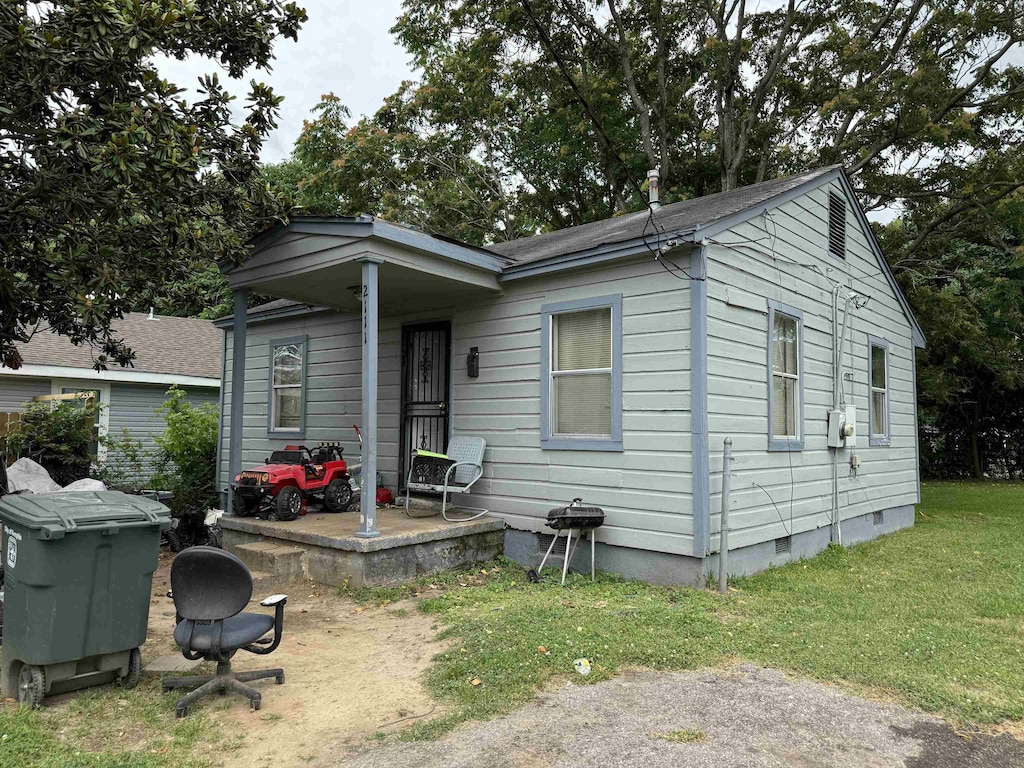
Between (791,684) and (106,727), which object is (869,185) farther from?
(106,727)

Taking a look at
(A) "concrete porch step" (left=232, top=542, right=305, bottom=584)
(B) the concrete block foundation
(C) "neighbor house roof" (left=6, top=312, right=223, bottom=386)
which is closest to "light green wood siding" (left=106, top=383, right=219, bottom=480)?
(C) "neighbor house roof" (left=6, top=312, right=223, bottom=386)

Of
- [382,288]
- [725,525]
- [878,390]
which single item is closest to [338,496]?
[382,288]

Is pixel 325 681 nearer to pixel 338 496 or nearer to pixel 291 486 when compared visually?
pixel 291 486

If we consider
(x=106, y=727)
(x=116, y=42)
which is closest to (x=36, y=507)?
(x=106, y=727)

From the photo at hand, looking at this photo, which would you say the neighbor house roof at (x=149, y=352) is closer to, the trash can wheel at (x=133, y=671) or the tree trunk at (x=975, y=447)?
the trash can wheel at (x=133, y=671)

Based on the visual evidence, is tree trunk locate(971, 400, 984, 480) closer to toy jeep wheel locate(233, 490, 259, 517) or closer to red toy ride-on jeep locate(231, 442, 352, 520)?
red toy ride-on jeep locate(231, 442, 352, 520)

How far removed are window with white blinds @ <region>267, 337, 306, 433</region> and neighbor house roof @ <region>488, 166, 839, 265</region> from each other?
335 centimetres

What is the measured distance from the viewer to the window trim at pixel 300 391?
9922 millimetres

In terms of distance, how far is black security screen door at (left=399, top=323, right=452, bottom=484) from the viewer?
327 inches

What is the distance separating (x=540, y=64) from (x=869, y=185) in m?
7.73

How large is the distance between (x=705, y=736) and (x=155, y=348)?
1657cm

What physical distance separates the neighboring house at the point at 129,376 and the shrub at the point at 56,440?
5.35 feet

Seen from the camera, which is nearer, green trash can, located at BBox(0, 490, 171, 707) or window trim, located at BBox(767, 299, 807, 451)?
green trash can, located at BBox(0, 490, 171, 707)

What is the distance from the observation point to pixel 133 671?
3830 millimetres
